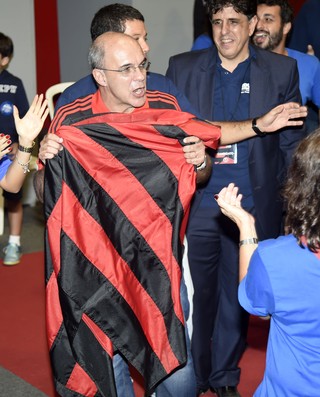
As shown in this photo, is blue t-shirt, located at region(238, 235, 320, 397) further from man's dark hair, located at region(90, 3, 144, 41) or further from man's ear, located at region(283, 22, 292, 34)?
man's ear, located at region(283, 22, 292, 34)

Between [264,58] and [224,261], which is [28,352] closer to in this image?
[224,261]

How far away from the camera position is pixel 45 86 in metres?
7.39

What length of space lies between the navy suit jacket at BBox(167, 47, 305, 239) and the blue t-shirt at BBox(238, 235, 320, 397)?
138 centimetres

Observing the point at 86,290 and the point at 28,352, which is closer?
the point at 86,290

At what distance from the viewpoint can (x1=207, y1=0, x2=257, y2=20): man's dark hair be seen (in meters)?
3.58

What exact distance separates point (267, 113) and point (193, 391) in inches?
49.8

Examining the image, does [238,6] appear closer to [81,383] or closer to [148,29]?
[81,383]

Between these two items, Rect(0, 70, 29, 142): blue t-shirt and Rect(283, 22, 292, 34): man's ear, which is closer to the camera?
Rect(283, 22, 292, 34): man's ear

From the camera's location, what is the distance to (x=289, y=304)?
2.19 m

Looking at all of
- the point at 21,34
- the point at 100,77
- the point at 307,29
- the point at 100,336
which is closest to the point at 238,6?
the point at 100,77

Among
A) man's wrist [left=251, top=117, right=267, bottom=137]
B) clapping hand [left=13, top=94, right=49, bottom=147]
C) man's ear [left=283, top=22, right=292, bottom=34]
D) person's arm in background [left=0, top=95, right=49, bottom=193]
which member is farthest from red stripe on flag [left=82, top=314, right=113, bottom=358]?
man's ear [left=283, top=22, right=292, bottom=34]

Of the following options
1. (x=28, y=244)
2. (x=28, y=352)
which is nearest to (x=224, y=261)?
(x=28, y=352)

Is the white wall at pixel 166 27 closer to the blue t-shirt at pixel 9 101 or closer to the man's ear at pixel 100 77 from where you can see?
the blue t-shirt at pixel 9 101

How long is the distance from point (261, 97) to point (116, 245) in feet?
3.69
